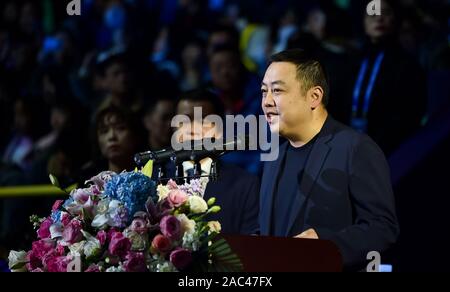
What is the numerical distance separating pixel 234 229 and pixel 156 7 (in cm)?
519

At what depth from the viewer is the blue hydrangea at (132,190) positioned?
309cm

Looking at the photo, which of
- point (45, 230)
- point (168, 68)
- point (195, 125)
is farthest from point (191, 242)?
point (168, 68)

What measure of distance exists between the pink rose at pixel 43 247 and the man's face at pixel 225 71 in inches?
140

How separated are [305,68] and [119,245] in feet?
3.14

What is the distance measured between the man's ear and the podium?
650mm

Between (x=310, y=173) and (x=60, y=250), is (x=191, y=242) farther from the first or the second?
(x=310, y=173)

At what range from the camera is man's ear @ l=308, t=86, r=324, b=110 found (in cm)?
358

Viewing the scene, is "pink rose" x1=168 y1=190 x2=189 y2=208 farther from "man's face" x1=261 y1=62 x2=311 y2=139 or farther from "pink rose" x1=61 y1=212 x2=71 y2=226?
"man's face" x1=261 y1=62 x2=311 y2=139

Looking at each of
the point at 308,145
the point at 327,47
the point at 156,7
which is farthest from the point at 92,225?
the point at 156,7

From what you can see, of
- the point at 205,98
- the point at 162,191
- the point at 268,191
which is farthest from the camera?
the point at 205,98

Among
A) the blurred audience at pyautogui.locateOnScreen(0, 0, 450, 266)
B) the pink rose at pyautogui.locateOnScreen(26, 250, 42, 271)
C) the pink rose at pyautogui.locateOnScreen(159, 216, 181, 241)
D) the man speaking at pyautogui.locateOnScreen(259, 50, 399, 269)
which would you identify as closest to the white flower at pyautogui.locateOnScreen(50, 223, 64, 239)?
the pink rose at pyautogui.locateOnScreen(26, 250, 42, 271)

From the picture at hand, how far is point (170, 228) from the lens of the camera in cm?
305

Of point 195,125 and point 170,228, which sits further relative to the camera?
point 195,125
